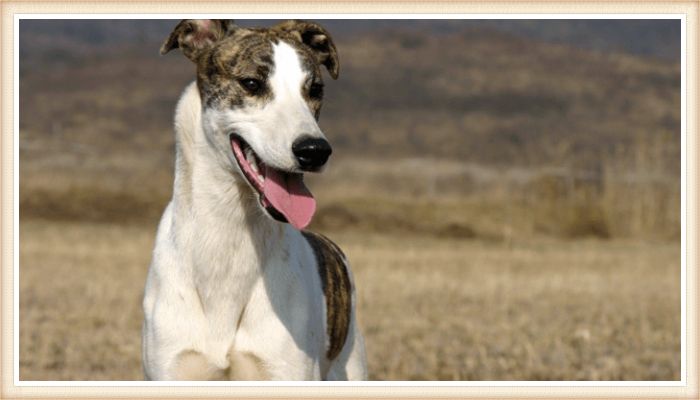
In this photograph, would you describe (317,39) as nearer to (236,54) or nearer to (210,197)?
(236,54)

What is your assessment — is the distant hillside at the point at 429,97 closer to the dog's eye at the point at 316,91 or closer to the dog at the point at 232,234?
the dog at the point at 232,234

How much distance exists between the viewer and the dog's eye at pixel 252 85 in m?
5.59

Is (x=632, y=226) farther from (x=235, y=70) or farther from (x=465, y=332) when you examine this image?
(x=235, y=70)

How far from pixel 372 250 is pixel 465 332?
1142 centimetres

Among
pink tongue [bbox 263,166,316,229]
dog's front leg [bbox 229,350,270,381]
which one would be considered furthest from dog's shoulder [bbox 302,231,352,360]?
pink tongue [bbox 263,166,316,229]

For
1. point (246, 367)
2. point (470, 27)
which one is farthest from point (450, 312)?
point (470, 27)

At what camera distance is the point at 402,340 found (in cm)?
1145

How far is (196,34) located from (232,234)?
1.02 metres

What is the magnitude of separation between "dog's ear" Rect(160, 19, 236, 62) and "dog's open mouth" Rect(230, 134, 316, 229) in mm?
691

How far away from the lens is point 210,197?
5891mm

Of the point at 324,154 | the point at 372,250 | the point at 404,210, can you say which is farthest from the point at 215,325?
the point at 404,210

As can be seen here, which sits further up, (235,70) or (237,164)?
(235,70)

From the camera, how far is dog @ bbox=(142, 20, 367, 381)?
5.60 metres

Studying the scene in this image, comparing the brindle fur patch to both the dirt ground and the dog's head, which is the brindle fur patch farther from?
the dirt ground
